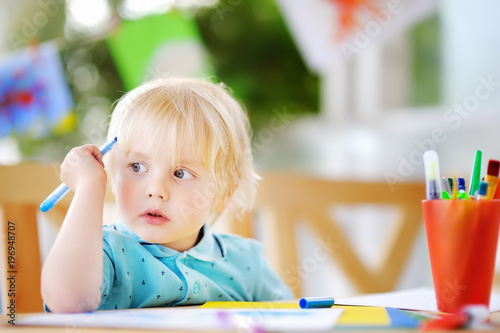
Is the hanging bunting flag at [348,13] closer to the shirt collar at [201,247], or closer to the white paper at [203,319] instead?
the shirt collar at [201,247]

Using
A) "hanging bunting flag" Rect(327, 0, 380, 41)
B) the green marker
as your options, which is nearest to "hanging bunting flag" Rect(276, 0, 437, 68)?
"hanging bunting flag" Rect(327, 0, 380, 41)

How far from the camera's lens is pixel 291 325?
558mm

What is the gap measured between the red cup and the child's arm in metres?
0.38

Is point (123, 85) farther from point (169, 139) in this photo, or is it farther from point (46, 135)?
point (169, 139)

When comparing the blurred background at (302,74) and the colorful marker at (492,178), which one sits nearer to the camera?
the colorful marker at (492,178)

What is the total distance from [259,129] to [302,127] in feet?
0.53

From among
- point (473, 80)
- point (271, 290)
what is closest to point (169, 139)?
point (271, 290)

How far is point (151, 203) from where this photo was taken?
2.50 ft

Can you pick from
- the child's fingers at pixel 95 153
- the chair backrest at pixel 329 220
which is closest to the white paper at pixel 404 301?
the child's fingers at pixel 95 153

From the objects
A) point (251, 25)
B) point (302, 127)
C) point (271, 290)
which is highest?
point (251, 25)

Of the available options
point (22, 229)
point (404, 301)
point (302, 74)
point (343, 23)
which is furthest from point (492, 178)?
point (302, 74)

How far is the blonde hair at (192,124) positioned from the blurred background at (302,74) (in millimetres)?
780

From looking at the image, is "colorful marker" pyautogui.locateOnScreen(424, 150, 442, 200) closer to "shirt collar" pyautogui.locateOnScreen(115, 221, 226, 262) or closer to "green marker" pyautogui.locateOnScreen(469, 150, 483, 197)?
"green marker" pyautogui.locateOnScreen(469, 150, 483, 197)

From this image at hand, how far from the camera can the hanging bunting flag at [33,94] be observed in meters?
1.54
